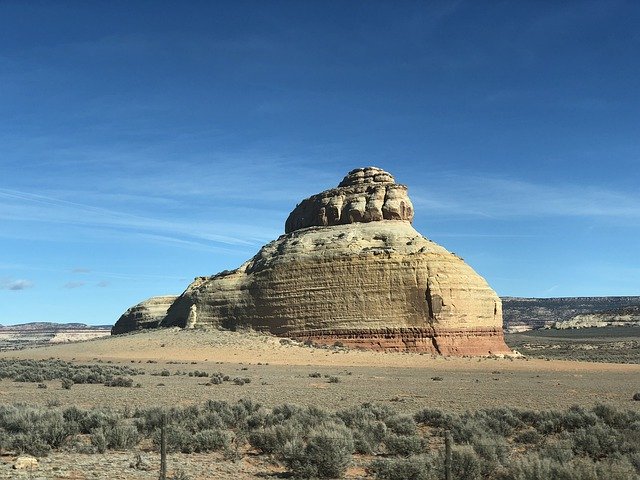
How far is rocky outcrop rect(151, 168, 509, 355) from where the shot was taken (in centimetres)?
5331

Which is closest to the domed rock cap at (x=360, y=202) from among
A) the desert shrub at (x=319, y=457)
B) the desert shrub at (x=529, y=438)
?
the desert shrub at (x=529, y=438)

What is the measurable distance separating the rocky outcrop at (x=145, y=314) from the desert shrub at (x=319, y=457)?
236 feet

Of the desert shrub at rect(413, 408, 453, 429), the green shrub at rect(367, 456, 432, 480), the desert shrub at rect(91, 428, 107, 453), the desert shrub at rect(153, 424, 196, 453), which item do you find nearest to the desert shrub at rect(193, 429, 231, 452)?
the desert shrub at rect(153, 424, 196, 453)

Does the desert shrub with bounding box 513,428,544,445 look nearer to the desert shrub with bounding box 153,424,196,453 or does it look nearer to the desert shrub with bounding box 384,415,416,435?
the desert shrub with bounding box 384,415,416,435

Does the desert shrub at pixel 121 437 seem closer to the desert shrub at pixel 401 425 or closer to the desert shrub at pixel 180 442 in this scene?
the desert shrub at pixel 180 442

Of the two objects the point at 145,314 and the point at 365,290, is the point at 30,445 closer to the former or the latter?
the point at 365,290

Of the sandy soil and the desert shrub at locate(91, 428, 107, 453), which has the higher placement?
the desert shrub at locate(91, 428, 107, 453)

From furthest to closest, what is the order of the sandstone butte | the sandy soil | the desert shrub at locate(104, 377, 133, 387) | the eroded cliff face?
1. the sandstone butte
2. the eroded cliff face
3. the desert shrub at locate(104, 377, 133, 387)
4. the sandy soil

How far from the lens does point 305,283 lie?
56.1 m

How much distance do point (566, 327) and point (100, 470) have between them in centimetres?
14920

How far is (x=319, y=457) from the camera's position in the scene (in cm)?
1012

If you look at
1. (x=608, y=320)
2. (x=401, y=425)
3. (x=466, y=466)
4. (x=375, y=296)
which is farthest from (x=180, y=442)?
(x=608, y=320)

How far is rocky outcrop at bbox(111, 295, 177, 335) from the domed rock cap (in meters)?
25.1

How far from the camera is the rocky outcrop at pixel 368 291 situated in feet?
175
